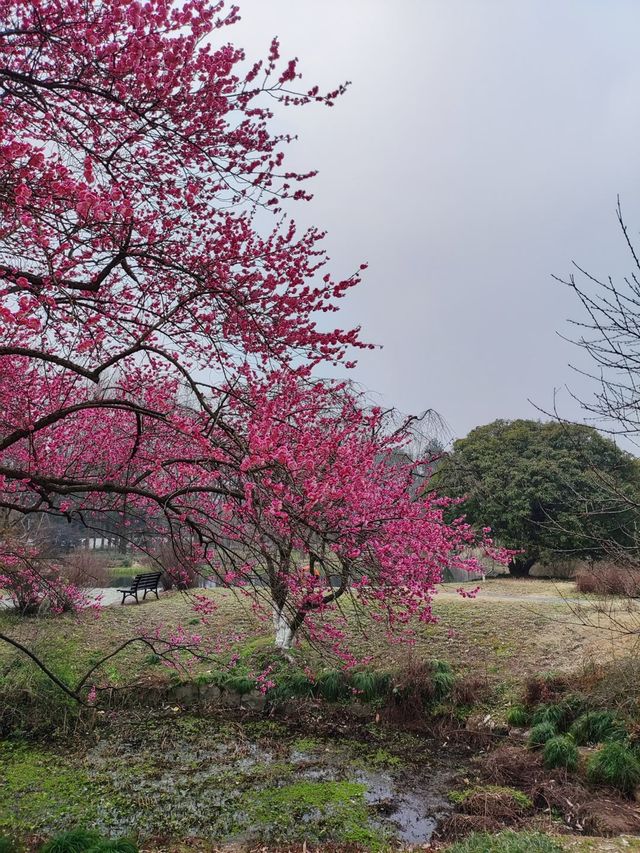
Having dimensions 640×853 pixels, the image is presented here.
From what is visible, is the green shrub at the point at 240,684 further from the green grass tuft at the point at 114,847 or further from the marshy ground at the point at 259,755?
the green grass tuft at the point at 114,847

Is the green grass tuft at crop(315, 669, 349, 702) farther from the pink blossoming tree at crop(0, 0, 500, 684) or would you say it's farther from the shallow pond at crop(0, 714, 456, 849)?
the pink blossoming tree at crop(0, 0, 500, 684)

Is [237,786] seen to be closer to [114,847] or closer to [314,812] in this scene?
[314,812]

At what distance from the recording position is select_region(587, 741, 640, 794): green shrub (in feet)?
15.6

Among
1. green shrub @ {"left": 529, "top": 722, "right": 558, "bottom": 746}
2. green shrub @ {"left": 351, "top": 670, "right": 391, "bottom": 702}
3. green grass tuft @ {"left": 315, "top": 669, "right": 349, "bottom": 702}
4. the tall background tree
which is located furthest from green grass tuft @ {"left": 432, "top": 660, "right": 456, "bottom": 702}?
the tall background tree

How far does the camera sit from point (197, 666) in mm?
8070

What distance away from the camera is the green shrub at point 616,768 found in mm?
4753

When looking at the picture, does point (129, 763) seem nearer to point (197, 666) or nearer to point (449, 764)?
point (197, 666)

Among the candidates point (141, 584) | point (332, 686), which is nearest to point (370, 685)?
point (332, 686)

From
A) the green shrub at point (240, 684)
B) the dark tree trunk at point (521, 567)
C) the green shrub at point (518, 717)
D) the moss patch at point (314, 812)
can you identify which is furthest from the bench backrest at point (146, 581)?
the dark tree trunk at point (521, 567)

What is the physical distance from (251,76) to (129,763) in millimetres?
6088

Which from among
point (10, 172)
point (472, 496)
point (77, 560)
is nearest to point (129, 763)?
point (10, 172)

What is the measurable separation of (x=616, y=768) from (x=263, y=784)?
303 cm

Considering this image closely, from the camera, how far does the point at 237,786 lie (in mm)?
5195

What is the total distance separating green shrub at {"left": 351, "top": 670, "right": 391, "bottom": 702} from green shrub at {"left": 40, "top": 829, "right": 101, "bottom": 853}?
3.70 m
